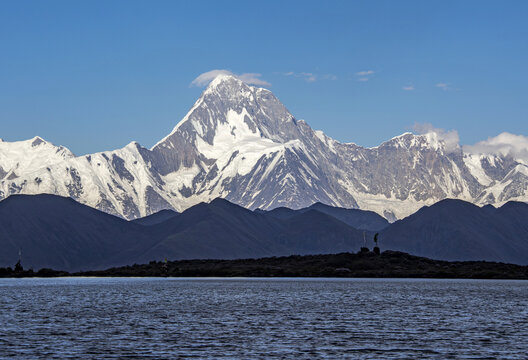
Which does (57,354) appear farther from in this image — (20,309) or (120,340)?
(20,309)

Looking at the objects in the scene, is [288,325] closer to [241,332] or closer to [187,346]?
[241,332]

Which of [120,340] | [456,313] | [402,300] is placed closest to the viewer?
[120,340]

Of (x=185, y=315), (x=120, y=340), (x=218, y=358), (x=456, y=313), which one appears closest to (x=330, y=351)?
(x=218, y=358)

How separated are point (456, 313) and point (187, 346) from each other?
5972 cm

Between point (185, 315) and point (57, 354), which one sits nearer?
point (57, 354)

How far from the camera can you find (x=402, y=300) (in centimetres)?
16175

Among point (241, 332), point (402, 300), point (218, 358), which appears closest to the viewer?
point (218, 358)

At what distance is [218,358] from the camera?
7038cm

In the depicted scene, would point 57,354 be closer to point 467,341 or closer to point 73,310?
point 467,341

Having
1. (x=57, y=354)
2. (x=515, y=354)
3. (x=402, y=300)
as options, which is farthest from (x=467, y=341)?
(x=402, y=300)

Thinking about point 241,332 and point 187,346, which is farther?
point 241,332

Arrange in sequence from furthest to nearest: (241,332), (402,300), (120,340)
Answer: (402,300) → (241,332) → (120,340)

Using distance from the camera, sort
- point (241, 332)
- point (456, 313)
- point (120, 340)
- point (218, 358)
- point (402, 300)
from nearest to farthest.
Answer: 1. point (218, 358)
2. point (120, 340)
3. point (241, 332)
4. point (456, 313)
5. point (402, 300)

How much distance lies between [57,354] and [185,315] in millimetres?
47627
